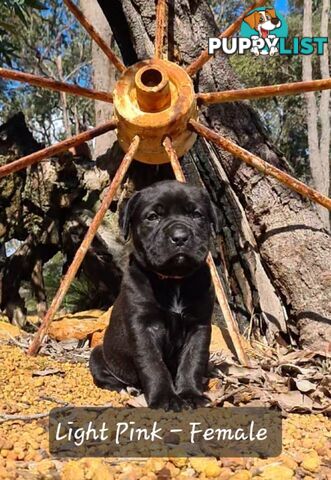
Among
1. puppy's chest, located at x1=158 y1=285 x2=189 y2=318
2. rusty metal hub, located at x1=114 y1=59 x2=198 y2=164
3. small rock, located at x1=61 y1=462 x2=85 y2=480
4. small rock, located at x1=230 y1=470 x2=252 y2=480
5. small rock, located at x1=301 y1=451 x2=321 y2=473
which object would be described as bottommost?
small rock, located at x1=301 y1=451 x2=321 y2=473

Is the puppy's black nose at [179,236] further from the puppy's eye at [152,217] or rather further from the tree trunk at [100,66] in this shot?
the tree trunk at [100,66]

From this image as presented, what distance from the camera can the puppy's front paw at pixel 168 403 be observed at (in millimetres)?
2805

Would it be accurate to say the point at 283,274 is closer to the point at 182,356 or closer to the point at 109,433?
the point at 182,356

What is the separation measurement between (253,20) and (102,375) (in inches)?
132

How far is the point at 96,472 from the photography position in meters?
2.06

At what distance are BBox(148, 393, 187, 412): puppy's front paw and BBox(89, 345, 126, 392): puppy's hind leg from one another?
60cm

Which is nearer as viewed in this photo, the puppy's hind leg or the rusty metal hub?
the puppy's hind leg

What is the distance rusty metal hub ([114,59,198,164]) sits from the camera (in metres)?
4.00

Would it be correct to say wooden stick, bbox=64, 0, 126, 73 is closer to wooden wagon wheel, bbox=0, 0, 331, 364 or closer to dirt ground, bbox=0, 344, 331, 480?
wooden wagon wheel, bbox=0, 0, 331, 364

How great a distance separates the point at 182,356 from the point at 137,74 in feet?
6.13

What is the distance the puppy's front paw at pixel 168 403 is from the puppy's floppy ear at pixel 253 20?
138 inches

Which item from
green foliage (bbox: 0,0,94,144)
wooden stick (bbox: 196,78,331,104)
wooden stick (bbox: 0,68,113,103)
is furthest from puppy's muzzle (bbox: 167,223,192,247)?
green foliage (bbox: 0,0,94,144)

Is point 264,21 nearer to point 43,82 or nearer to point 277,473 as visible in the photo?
point 43,82

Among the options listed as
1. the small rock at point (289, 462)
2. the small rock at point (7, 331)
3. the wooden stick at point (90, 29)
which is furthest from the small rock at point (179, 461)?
the wooden stick at point (90, 29)
